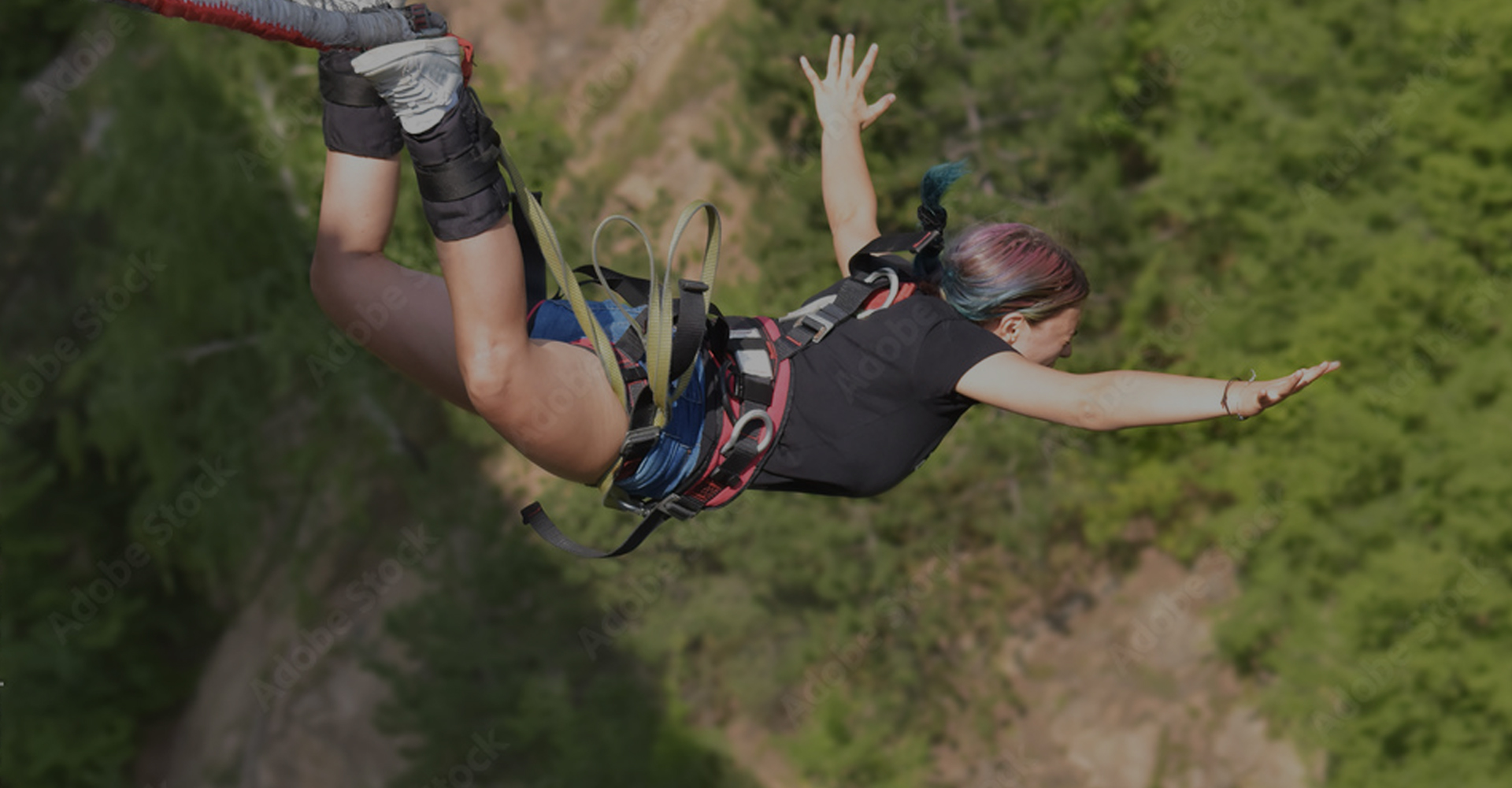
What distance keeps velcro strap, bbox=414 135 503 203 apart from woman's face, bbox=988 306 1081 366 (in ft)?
3.83

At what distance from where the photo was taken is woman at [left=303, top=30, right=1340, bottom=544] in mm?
2217

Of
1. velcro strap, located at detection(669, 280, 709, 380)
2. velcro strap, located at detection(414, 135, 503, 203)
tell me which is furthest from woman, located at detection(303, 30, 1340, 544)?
velcro strap, located at detection(669, 280, 709, 380)

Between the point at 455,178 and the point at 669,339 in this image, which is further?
the point at 669,339

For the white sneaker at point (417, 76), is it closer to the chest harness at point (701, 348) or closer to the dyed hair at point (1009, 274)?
the chest harness at point (701, 348)

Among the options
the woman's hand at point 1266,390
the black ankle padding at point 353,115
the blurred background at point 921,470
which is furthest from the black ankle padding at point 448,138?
the blurred background at point 921,470

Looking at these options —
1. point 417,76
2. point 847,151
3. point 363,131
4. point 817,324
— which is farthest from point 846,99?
point 417,76

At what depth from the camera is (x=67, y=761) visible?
14.4 meters

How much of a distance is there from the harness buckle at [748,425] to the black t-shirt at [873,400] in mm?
49

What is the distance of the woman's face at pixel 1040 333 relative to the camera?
281cm

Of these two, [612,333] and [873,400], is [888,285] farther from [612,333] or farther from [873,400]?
[612,333]

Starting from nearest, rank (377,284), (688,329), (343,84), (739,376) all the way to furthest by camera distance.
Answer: (343,84), (688,329), (377,284), (739,376)

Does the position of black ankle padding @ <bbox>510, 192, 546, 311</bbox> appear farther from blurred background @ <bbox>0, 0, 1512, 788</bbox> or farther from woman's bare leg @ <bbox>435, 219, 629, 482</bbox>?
blurred background @ <bbox>0, 0, 1512, 788</bbox>

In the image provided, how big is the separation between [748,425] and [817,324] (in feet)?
0.91

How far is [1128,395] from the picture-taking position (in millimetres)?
2334
